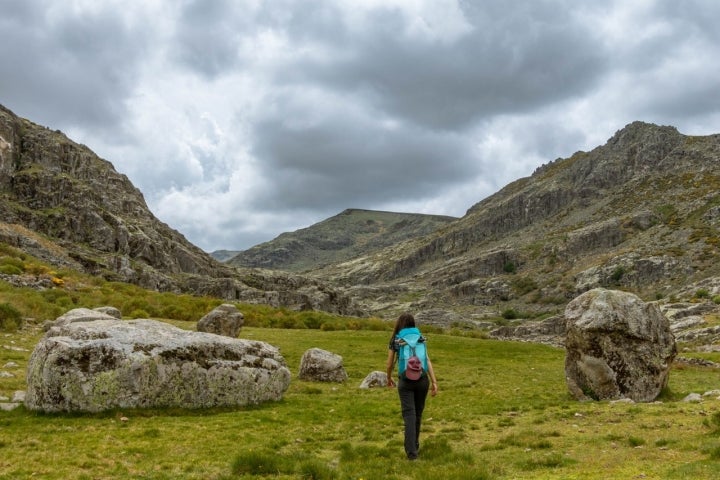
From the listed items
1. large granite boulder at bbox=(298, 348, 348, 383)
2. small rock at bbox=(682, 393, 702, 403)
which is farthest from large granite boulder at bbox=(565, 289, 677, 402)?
large granite boulder at bbox=(298, 348, 348, 383)

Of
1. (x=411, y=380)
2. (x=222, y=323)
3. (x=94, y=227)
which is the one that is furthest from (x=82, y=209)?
(x=411, y=380)

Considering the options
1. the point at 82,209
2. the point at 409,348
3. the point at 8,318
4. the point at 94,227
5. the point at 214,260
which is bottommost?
the point at 409,348

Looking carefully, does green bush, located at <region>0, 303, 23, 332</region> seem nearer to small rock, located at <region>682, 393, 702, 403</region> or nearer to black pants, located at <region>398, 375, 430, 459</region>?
black pants, located at <region>398, 375, 430, 459</region>

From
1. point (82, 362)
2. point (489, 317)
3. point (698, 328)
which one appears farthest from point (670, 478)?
point (489, 317)

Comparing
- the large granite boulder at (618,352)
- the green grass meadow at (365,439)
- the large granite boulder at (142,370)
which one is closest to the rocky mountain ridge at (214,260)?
the large granite boulder at (142,370)

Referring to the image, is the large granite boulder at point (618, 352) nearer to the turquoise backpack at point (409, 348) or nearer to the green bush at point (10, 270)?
the turquoise backpack at point (409, 348)

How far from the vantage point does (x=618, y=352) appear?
23516mm

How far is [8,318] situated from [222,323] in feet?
45.5

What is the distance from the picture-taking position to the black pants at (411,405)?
42.0 ft

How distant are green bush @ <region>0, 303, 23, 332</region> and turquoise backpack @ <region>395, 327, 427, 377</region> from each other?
1128 inches

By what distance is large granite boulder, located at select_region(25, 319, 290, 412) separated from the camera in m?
16.4

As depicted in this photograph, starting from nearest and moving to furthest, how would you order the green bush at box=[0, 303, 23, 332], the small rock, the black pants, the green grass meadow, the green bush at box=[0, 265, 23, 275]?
the green grass meadow < the black pants < the small rock < the green bush at box=[0, 303, 23, 332] < the green bush at box=[0, 265, 23, 275]

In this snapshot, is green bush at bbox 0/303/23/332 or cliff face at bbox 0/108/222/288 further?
cliff face at bbox 0/108/222/288

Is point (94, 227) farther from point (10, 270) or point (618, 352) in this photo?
point (618, 352)
